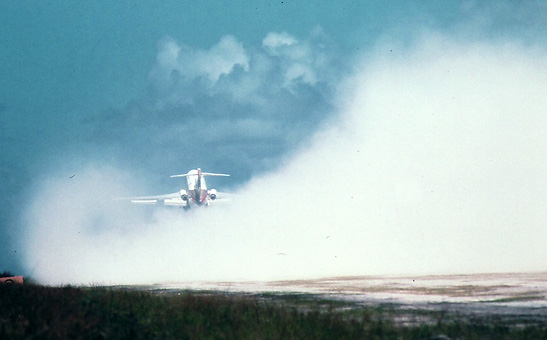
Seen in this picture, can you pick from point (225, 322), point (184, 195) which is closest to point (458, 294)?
point (225, 322)

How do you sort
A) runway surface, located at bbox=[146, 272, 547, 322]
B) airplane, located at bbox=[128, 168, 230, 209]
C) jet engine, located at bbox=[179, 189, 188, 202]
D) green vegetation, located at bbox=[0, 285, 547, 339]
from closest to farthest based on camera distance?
green vegetation, located at bbox=[0, 285, 547, 339] < runway surface, located at bbox=[146, 272, 547, 322] < jet engine, located at bbox=[179, 189, 188, 202] < airplane, located at bbox=[128, 168, 230, 209]

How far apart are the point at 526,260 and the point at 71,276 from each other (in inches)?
2335

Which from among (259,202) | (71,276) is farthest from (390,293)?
(259,202)

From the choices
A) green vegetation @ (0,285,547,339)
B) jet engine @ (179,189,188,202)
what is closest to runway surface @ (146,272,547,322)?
green vegetation @ (0,285,547,339)

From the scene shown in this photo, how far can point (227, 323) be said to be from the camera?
26.0m

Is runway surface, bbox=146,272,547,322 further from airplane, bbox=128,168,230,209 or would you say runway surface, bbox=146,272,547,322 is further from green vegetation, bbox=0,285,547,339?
airplane, bbox=128,168,230,209

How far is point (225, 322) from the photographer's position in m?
26.2

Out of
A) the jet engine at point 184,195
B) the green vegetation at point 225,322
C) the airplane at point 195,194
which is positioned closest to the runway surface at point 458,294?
the green vegetation at point 225,322

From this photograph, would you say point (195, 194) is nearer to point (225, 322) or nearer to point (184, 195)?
point (184, 195)

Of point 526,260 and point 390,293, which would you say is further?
point 526,260

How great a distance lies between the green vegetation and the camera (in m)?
22.5

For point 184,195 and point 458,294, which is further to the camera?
point 184,195

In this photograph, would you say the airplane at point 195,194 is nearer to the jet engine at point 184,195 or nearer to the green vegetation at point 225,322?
the jet engine at point 184,195

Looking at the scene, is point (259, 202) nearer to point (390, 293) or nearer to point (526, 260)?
point (526, 260)
